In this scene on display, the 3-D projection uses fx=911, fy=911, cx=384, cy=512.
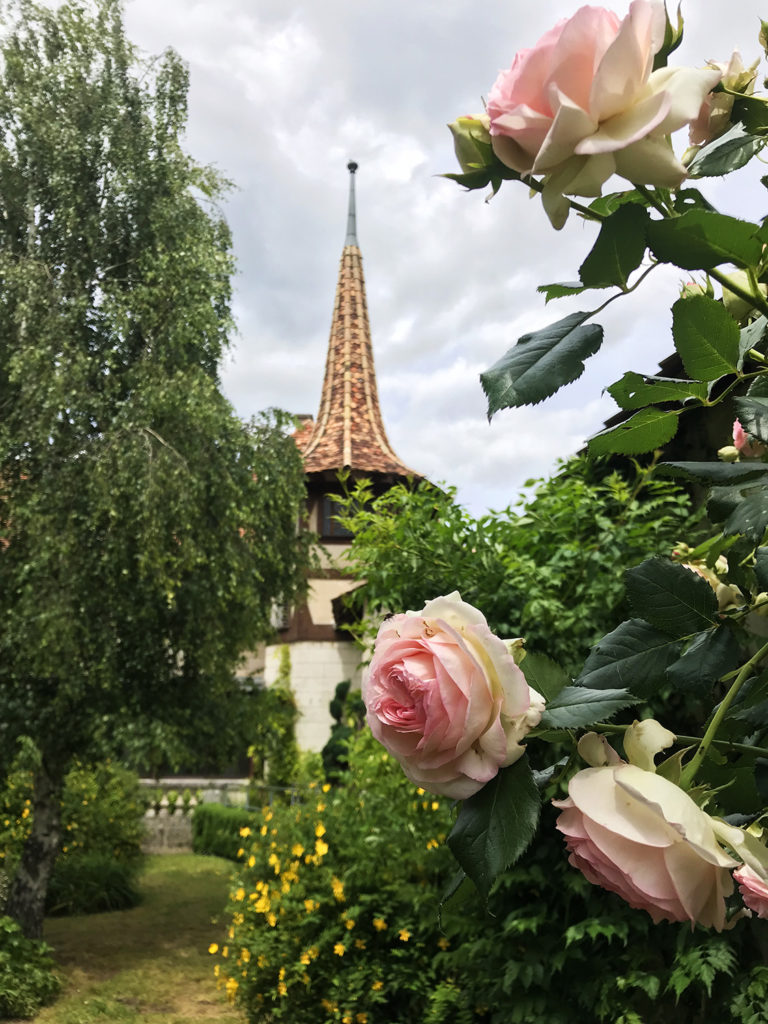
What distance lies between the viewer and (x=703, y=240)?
61cm

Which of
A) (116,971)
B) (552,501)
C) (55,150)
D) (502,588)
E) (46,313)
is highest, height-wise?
(55,150)

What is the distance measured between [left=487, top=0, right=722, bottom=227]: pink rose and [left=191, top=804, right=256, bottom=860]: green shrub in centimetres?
1250

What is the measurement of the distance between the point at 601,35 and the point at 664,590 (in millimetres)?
430

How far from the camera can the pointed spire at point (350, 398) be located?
1549 cm

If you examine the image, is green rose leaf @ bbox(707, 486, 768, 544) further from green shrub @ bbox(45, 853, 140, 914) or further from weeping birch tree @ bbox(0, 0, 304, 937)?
green shrub @ bbox(45, 853, 140, 914)

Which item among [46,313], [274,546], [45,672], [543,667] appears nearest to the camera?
[543,667]

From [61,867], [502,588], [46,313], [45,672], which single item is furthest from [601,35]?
[61,867]

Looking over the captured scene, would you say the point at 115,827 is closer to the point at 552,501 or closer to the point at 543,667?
the point at 552,501

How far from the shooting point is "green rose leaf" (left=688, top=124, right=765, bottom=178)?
2.56ft

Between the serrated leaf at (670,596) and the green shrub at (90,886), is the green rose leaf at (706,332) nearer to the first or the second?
the serrated leaf at (670,596)

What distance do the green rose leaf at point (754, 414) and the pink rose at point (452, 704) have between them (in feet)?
0.97

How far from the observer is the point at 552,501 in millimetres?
4004

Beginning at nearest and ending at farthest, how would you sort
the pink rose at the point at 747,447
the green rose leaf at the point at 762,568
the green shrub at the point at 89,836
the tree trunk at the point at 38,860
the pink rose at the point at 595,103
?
the pink rose at the point at 595,103
the green rose leaf at the point at 762,568
the pink rose at the point at 747,447
the tree trunk at the point at 38,860
the green shrub at the point at 89,836

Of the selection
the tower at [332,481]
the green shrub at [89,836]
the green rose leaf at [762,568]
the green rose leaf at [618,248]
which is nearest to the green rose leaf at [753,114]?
the green rose leaf at [618,248]
